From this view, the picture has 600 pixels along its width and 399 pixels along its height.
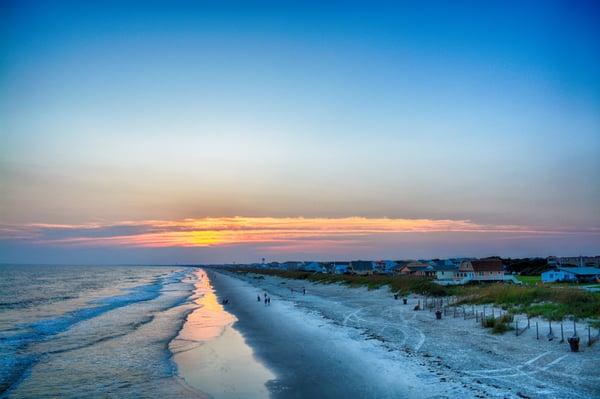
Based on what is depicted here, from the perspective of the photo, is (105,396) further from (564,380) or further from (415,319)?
(415,319)

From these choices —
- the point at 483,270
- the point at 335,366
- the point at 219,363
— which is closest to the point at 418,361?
the point at 335,366

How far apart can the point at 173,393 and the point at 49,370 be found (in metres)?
7.44

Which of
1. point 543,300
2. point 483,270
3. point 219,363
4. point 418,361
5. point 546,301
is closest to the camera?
point 418,361

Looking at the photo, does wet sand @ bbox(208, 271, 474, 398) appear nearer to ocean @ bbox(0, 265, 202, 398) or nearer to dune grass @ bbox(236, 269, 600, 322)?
ocean @ bbox(0, 265, 202, 398)

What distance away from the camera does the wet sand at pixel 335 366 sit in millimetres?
14258

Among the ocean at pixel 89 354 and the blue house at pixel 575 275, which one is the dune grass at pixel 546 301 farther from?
the blue house at pixel 575 275

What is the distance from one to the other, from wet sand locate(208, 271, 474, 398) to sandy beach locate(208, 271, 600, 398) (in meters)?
0.03

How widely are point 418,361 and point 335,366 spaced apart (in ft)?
11.1

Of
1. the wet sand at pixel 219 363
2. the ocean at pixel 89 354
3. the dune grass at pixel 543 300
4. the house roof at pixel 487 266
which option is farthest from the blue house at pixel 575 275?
the ocean at pixel 89 354

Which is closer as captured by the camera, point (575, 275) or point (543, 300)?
point (543, 300)

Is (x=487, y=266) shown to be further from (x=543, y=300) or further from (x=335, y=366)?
(x=335, y=366)

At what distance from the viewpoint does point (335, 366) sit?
1800cm

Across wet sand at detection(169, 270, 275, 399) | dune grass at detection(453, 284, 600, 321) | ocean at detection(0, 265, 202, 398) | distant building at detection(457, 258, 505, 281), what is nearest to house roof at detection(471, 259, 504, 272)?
→ distant building at detection(457, 258, 505, 281)

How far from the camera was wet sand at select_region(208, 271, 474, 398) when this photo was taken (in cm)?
1426
